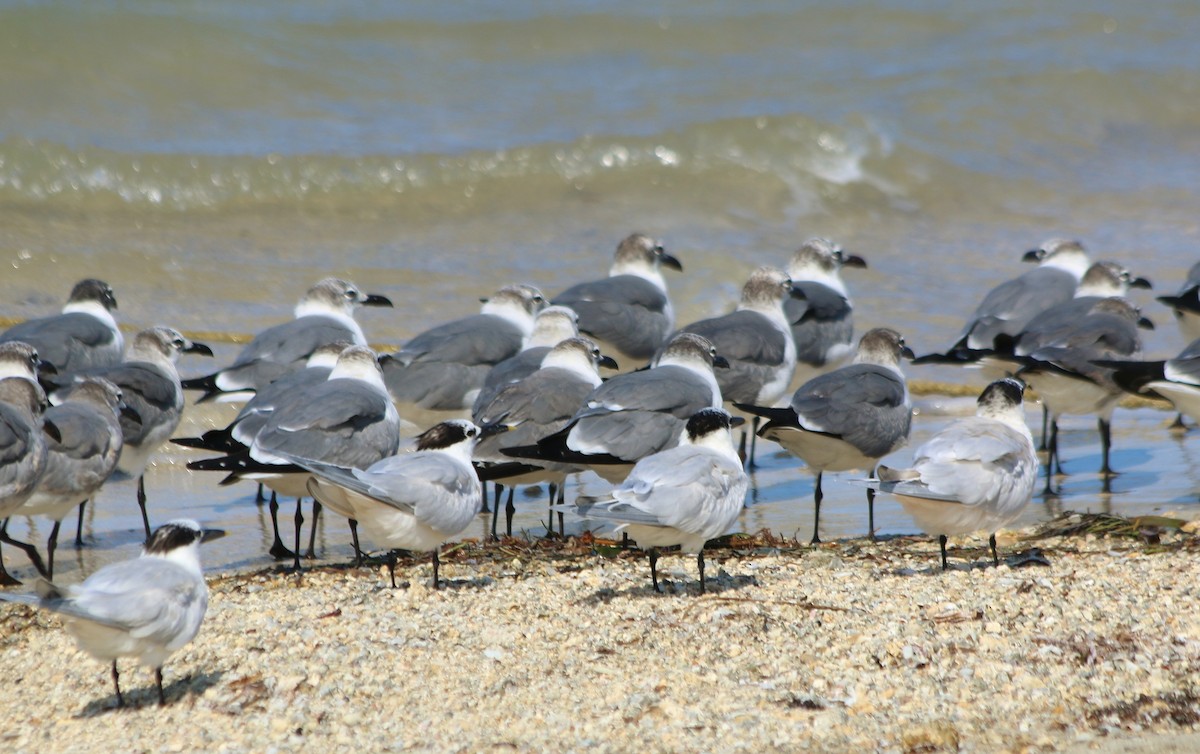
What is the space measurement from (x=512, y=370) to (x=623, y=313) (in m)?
2.21

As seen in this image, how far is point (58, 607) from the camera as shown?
4297 millimetres

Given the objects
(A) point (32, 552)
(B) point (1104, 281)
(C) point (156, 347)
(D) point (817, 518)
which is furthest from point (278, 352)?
(B) point (1104, 281)

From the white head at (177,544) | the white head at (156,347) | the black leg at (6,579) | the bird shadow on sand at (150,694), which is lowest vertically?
the bird shadow on sand at (150,694)

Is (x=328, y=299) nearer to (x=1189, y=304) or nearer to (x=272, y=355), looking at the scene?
(x=272, y=355)

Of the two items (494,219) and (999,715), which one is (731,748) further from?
(494,219)

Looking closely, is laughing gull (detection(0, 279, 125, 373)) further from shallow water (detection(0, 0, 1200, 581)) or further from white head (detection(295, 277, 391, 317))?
white head (detection(295, 277, 391, 317))

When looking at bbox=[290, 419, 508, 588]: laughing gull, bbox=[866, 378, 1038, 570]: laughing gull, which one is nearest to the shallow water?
bbox=[866, 378, 1038, 570]: laughing gull

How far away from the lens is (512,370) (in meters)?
8.20

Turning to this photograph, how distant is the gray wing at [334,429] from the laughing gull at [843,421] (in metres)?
1.71

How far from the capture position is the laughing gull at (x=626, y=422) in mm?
6766

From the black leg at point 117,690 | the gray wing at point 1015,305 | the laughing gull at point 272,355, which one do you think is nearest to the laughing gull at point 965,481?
the black leg at point 117,690

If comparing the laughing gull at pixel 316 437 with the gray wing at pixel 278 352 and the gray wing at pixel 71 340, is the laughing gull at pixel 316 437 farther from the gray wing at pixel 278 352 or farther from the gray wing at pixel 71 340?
the gray wing at pixel 71 340

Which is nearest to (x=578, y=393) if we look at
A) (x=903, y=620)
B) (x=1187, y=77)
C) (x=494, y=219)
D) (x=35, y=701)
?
(x=903, y=620)

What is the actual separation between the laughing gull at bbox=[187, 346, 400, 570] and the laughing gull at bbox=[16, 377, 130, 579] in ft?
1.70
